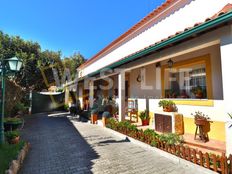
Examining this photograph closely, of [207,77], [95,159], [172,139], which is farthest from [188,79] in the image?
[95,159]

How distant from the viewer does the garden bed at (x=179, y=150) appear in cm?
362

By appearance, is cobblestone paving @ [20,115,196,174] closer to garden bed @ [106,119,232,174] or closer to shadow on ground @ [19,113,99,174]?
shadow on ground @ [19,113,99,174]

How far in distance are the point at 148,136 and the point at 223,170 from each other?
8.78 ft

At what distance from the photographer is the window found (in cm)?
649

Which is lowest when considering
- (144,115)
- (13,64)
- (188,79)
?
(144,115)

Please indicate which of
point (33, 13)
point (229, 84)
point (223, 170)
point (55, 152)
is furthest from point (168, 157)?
point (33, 13)

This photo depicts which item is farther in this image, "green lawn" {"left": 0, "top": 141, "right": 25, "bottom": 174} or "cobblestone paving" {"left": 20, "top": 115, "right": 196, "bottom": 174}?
"cobblestone paving" {"left": 20, "top": 115, "right": 196, "bottom": 174}

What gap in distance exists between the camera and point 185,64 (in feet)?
24.0

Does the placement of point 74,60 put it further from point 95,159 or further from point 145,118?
point 95,159

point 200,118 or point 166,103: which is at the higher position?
point 166,103

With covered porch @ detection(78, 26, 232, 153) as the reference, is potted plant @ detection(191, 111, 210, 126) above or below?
below

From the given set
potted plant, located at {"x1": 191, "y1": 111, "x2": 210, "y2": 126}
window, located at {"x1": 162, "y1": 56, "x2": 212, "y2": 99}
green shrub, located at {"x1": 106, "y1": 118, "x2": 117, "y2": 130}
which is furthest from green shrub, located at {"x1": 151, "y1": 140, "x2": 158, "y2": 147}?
green shrub, located at {"x1": 106, "y1": 118, "x2": 117, "y2": 130}

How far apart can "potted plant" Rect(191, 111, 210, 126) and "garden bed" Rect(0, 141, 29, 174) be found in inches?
225

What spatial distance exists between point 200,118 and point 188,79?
2.15m
